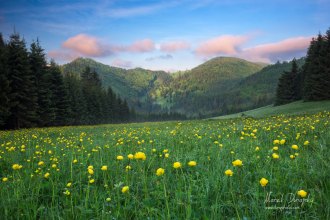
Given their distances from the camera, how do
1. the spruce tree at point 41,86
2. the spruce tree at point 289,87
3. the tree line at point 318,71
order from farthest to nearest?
1. the spruce tree at point 289,87
2. the tree line at point 318,71
3. the spruce tree at point 41,86

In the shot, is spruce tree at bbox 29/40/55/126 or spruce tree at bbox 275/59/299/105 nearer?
spruce tree at bbox 29/40/55/126

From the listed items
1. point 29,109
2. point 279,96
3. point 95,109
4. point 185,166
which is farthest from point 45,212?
point 279,96

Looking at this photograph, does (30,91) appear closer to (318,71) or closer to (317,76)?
(317,76)

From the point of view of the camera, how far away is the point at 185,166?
438 cm

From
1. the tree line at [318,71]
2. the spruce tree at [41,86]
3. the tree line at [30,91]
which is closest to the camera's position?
the tree line at [30,91]

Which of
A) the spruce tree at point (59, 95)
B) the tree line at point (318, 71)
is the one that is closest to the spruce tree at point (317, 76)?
the tree line at point (318, 71)

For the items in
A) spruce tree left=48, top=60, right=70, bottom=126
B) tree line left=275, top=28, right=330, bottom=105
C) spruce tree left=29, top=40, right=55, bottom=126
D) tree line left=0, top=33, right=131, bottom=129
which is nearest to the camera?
tree line left=0, top=33, right=131, bottom=129

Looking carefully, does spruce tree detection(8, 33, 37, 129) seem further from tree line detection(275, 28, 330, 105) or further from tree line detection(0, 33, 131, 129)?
tree line detection(275, 28, 330, 105)

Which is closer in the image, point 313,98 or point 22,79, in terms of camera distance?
point 22,79

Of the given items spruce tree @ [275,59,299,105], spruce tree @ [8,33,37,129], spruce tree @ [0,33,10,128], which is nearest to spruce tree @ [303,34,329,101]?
spruce tree @ [275,59,299,105]

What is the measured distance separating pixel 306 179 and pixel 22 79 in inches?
1349

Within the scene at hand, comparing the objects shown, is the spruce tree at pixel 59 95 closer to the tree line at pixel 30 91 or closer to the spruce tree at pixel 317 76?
the tree line at pixel 30 91

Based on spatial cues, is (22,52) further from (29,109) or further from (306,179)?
(306,179)

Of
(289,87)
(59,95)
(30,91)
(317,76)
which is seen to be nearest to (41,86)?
(30,91)
